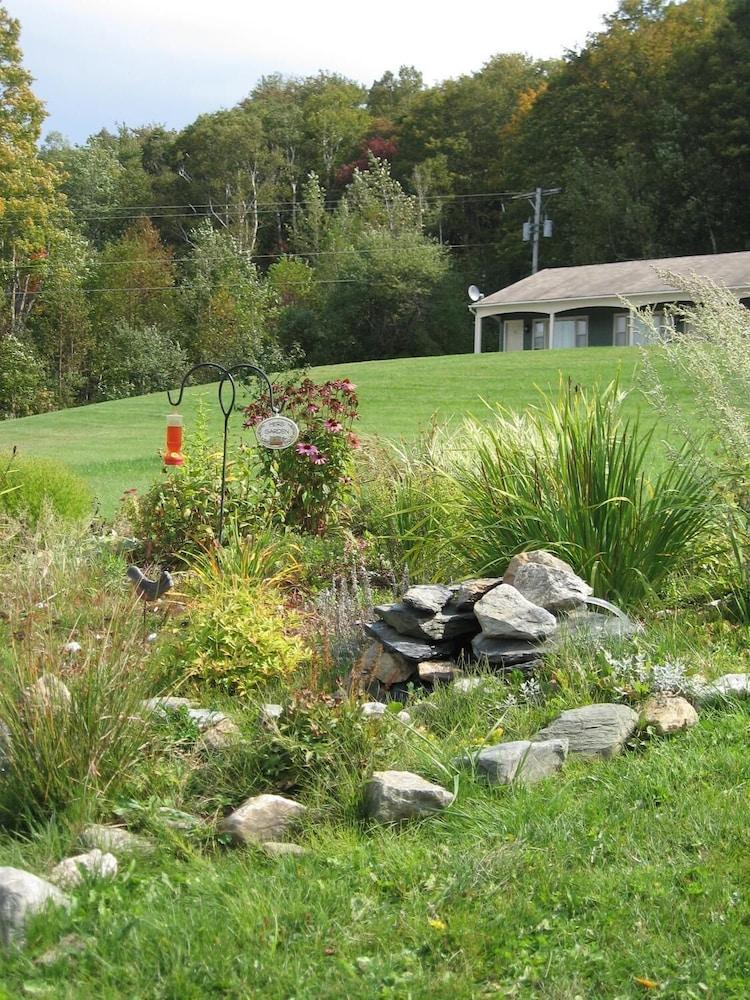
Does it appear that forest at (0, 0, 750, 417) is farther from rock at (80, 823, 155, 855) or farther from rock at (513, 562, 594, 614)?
rock at (80, 823, 155, 855)

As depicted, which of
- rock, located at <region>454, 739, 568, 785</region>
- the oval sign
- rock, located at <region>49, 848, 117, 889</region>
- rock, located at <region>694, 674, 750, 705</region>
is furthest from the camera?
the oval sign

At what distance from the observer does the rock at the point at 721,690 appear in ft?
14.7

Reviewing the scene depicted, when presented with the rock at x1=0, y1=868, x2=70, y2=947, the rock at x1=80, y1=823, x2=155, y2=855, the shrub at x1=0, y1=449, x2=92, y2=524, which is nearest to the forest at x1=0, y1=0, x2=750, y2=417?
the shrub at x1=0, y1=449, x2=92, y2=524

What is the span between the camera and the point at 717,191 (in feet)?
133

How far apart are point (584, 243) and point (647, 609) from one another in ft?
129

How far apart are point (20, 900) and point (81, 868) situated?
244mm

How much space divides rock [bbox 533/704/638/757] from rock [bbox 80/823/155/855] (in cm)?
147

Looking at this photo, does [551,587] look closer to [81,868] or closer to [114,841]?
[114,841]

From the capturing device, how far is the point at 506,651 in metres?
4.97

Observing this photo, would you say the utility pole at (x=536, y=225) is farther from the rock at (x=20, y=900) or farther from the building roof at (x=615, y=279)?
the rock at (x=20, y=900)

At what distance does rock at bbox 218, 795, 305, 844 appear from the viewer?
3.56m

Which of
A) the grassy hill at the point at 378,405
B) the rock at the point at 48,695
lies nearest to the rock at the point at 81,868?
the rock at the point at 48,695

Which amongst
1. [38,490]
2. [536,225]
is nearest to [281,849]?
[38,490]

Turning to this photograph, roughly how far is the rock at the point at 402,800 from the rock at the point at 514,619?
1.35 meters
